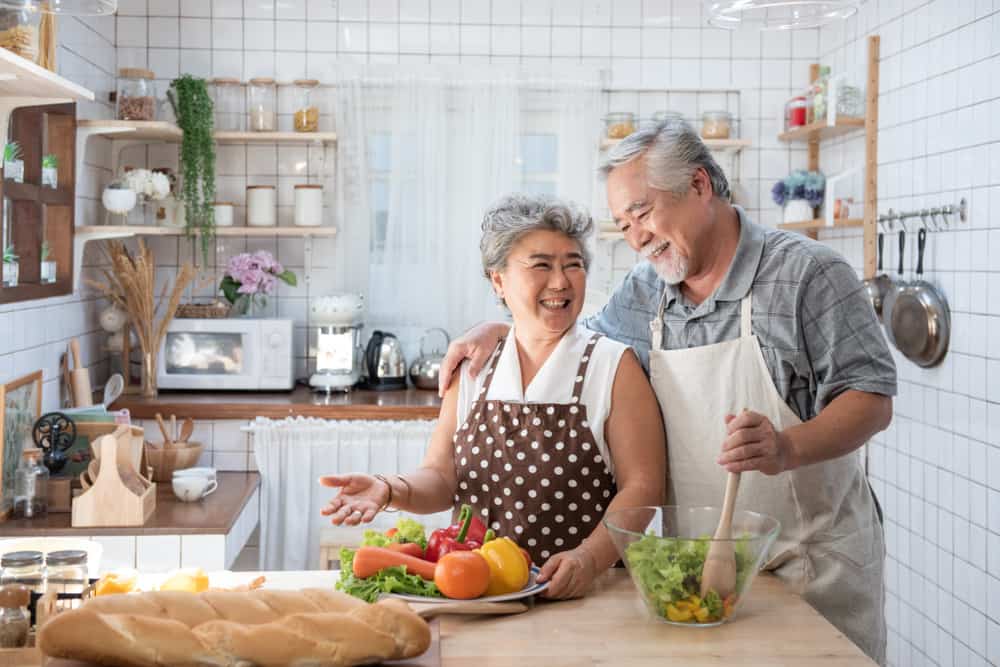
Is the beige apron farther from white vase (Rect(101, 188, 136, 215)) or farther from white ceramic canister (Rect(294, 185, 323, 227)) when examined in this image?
white ceramic canister (Rect(294, 185, 323, 227))

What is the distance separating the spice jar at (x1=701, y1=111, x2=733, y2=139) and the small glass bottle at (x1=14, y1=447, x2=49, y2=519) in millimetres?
2900

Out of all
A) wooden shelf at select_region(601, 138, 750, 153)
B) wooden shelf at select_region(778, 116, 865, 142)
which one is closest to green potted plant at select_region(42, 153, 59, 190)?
wooden shelf at select_region(601, 138, 750, 153)

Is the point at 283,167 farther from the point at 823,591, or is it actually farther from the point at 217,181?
the point at 823,591

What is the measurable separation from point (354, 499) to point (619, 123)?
3.21 metres

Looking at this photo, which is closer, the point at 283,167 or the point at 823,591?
the point at 823,591

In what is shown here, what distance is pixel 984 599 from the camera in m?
3.26

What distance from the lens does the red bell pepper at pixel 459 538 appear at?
5.53 ft

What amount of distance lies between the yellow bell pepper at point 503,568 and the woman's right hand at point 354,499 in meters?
0.20

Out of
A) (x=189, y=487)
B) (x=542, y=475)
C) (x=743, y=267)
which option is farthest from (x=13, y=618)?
(x=189, y=487)

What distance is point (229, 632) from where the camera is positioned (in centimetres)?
131

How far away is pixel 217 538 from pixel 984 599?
2.28 meters

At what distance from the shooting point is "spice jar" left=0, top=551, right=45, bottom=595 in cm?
160

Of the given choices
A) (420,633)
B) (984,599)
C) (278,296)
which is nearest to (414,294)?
(278,296)

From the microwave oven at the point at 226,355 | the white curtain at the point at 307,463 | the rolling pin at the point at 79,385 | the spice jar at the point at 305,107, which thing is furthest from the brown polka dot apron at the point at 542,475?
the spice jar at the point at 305,107
